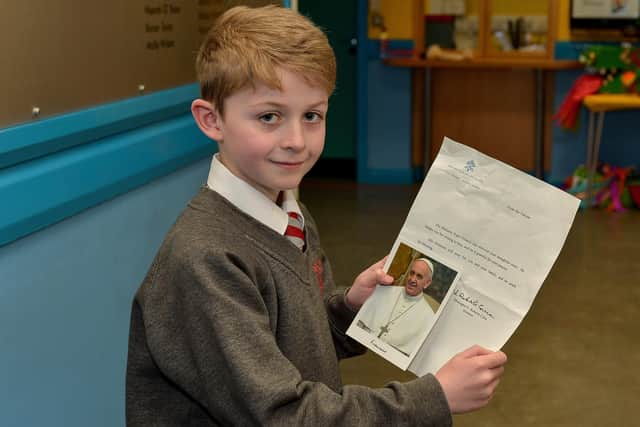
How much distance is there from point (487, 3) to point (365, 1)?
0.90 m

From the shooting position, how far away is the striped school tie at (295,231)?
1.38 meters

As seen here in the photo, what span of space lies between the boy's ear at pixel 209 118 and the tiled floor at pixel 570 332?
1.97 m

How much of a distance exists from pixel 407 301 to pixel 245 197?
300 mm

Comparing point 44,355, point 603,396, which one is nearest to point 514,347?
point 603,396

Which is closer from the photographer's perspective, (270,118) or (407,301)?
(270,118)

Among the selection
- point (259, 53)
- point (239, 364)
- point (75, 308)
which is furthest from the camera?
point (75, 308)

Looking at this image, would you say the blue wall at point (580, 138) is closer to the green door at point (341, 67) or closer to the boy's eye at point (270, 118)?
the green door at point (341, 67)

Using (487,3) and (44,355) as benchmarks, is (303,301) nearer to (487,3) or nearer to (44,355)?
(44,355)

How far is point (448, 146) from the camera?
1.34 metres

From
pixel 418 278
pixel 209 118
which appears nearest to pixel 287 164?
pixel 209 118

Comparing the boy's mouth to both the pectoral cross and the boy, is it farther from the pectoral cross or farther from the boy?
the pectoral cross

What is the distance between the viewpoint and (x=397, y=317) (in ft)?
4.57

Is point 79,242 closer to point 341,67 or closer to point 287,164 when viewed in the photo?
point 287,164
